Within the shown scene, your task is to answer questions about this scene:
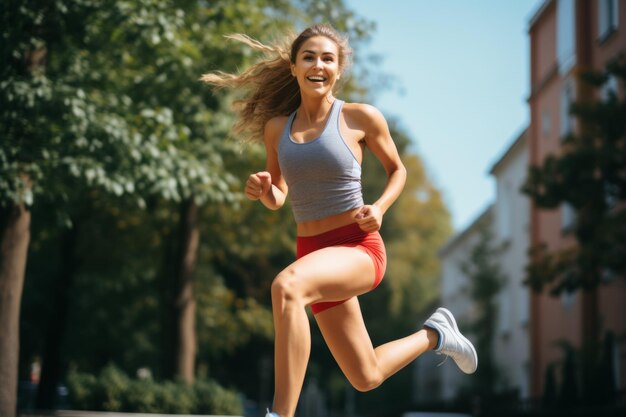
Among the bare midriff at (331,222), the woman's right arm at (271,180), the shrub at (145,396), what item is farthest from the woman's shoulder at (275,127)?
the shrub at (145,396)

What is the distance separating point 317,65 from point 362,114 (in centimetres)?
35

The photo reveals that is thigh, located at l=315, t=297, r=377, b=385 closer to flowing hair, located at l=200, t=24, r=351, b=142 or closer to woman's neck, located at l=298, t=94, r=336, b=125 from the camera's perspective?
woman's neck, located at l=298, t=94, r=336, b=125

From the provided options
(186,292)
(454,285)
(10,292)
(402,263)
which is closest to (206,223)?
(186,292)

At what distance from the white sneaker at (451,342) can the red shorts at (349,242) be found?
0.70 meters

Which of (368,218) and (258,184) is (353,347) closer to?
(368,218)

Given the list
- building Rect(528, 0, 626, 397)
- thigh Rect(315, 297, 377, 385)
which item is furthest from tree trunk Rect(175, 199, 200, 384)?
thigh Rect(315, 297, 377, 385)

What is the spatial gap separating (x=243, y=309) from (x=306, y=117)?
23.6m

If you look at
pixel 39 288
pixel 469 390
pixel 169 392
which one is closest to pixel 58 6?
pixel 169 392

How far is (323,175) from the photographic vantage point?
529cm

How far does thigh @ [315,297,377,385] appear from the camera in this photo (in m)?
5.37

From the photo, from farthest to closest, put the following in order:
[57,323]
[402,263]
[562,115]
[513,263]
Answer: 1. [402,263]
2. [513,263]
3. [562,115]
4. [57,323]

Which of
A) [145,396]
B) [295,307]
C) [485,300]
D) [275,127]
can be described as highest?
[485,300]

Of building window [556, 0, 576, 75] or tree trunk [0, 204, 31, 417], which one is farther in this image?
building window [556, 0, 576, 75]

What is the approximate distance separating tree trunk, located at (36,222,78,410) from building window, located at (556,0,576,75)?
15.6 meters
